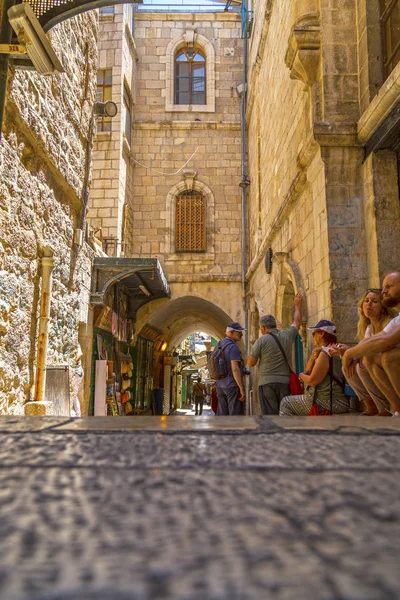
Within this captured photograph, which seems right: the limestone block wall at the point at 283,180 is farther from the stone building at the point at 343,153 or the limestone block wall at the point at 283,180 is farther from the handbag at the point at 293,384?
the handbag at the point at 293,384

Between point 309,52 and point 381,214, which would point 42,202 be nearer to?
point 309,52

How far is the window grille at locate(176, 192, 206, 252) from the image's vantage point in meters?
13.3

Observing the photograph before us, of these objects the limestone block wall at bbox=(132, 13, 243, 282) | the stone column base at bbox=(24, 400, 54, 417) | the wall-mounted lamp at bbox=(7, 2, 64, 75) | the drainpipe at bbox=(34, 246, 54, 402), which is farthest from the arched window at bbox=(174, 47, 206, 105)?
the stone column base at bbox=(24, 400, 54, 417)

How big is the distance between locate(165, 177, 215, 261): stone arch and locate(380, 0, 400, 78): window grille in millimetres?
8248

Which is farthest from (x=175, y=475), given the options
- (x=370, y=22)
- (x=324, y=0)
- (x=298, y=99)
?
(x=298, y=99)

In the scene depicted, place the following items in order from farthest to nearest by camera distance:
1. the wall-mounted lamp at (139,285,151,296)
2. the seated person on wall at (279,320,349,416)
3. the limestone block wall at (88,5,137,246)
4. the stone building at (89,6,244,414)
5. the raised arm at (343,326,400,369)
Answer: the stone building at (89,6,244,414) < the limestone block wall at (88,5,137,246) < the wall-mounted lamp at (139,285,151,296) < the seated person on wall at (279,320,349,416) < the raised arm at (343,326,400,369)

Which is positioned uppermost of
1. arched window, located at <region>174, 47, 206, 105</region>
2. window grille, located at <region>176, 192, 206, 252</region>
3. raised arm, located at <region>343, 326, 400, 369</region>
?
arched window, located at <region>174, 47, 206, 105</region>

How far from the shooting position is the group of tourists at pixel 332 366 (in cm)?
309

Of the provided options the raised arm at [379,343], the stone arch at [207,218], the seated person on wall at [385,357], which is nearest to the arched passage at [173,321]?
the stone arch at [207,218]

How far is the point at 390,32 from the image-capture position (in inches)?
198

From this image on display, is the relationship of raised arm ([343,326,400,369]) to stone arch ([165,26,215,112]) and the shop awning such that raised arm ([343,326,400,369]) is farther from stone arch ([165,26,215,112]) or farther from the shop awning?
stone arch ([165,26,215,112])

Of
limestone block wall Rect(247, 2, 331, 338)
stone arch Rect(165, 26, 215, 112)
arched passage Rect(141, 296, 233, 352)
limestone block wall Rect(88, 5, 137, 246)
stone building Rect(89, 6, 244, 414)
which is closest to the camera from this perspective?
limestone block wall Rect(247, 2, 331, 338)

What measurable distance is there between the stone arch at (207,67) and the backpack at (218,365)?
992 cm

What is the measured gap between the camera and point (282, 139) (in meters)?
7.92
